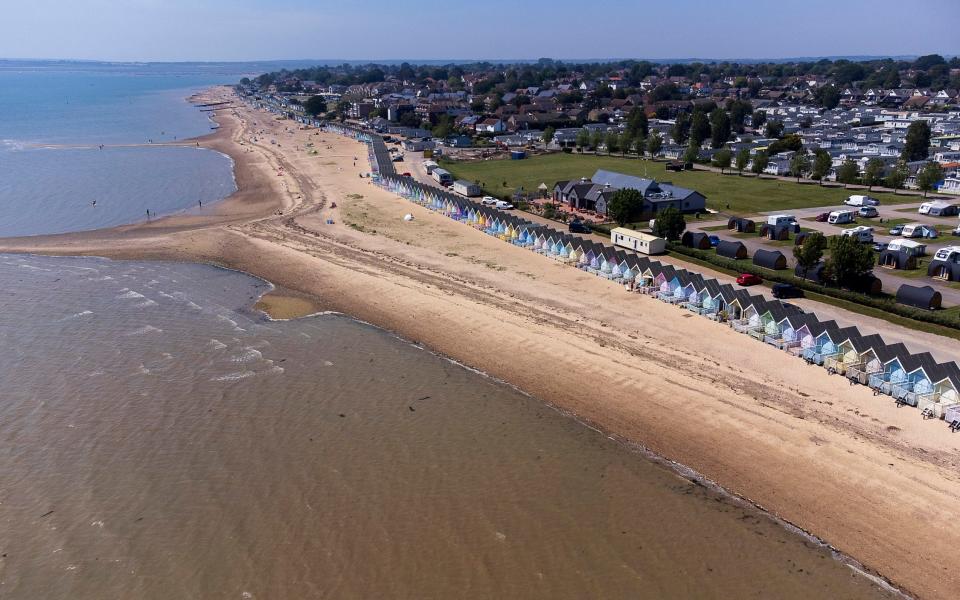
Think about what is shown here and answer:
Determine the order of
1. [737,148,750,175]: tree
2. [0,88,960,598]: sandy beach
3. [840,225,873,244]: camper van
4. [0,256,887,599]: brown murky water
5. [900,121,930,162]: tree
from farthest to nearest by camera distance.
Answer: [900,121,930,162]: tree < [737,148,750,175]: tree < [840,225,873,244]: camper van < [0,88,960,598]: sandy beach < [0,256,887,599]: brown murky water

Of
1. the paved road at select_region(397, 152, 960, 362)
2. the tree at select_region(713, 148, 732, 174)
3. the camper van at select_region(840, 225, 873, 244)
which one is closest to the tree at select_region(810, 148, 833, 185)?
the tree at select_region(713, 148, 732, 174)

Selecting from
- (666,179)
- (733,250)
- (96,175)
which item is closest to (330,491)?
(733,250)

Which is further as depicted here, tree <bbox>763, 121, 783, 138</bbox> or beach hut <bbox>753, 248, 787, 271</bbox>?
tree <bbox>763, 121, 783, 138</bbox>

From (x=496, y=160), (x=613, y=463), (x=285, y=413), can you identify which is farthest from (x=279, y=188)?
(x=613, y=463)

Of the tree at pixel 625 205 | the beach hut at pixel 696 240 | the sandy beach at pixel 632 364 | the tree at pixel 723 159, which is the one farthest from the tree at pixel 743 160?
the sandy beach at pixel 632 364

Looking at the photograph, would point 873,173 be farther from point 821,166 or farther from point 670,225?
point 670,225

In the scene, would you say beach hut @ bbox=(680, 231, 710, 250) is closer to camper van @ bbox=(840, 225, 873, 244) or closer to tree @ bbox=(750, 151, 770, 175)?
camper van @ bbox=(840, 225, 873, 244)
